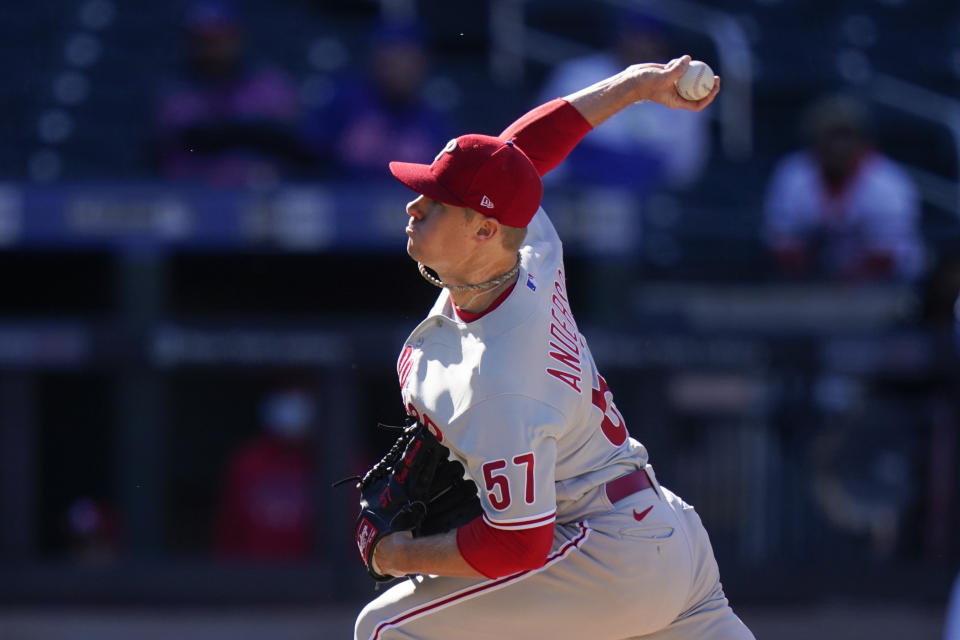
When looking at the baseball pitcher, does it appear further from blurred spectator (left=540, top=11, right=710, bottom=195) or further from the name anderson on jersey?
blurred spectator (left=540, top=11, right=710, bottom=195)

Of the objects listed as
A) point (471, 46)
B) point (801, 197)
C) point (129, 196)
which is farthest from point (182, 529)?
point (471, 46)

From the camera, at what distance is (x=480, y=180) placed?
9.35 feet

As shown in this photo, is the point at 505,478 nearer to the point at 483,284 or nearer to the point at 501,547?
the point at 501,547

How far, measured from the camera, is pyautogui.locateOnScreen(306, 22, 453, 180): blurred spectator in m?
6.54

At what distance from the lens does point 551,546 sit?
2861 mm

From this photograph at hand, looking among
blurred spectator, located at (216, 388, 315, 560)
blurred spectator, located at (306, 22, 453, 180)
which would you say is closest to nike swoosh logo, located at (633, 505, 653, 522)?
blurred spectator, located at (216, 388, 315, 560)

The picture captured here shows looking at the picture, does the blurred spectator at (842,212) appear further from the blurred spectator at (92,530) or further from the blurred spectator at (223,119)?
the blurred spectator at (92,530)

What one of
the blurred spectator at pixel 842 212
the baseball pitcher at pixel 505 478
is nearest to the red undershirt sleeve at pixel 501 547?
the baseball pitcher at pixel 505 478

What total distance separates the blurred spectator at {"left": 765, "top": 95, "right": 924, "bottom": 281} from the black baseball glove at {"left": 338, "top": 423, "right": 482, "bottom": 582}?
3662 mm

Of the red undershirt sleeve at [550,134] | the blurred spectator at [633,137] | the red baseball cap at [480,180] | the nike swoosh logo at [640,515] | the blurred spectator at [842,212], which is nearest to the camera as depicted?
the red baseball cap at [480,180]

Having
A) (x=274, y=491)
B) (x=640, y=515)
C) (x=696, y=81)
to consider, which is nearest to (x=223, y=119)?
(x=274, y=491)

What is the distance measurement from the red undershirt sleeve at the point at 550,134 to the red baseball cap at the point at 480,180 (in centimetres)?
40

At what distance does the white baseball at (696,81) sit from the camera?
3084 millimetres

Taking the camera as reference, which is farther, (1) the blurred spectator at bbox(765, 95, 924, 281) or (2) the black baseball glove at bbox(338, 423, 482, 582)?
(1) the blurred spectator at bbox(765, 95, 924, 281)
